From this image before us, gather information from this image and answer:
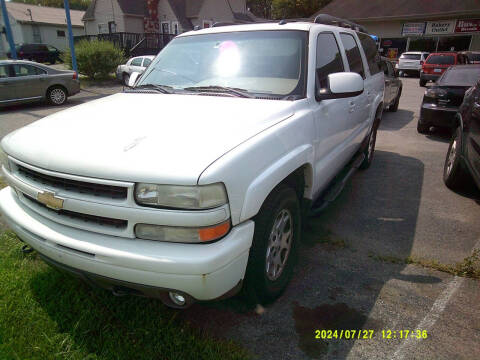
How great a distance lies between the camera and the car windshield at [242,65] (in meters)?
2.92

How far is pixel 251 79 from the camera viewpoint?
2967mm

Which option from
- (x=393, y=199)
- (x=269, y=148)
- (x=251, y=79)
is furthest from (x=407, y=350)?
(x=393, y=199)

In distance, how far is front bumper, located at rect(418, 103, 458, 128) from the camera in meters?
7.17

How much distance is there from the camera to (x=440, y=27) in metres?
29.9

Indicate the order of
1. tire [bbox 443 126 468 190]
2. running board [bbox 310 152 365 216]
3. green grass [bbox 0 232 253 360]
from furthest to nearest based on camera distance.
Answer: tire [bbox 443 126 468 190] → running board [bbox 310 152 365 216] → green grass [bbox 0 232 253 360]

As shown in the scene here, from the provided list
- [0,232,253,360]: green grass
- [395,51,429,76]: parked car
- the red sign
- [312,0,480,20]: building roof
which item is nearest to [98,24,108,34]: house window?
[312,0,480,20]: building roof

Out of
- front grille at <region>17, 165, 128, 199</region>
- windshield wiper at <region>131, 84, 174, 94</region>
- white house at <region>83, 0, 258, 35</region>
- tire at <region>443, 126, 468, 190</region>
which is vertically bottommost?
tire at <region>443, 126, 468, 190</region>

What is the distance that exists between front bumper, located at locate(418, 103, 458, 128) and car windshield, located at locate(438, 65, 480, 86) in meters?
0.54

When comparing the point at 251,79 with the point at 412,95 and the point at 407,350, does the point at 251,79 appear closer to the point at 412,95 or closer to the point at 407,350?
the point at 407,350

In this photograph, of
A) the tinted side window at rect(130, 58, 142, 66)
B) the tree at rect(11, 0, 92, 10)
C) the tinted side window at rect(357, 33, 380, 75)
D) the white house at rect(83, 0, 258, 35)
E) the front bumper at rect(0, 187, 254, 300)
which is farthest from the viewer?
the tree at rect(11, 0, 92, 10)

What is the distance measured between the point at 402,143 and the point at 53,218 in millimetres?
7073

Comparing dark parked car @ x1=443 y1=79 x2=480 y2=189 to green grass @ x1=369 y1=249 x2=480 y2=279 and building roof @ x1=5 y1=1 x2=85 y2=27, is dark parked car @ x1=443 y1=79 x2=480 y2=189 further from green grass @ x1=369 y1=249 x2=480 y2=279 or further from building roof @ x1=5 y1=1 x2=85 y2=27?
building roof @ x1=5 y1=1 x2=85 y2=27

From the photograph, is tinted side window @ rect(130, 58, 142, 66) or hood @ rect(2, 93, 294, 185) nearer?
hood @ rect(2, 93, 294, 185)

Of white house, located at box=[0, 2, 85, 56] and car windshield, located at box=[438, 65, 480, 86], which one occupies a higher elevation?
white house, located at box=[0, 2, 85, 56]
